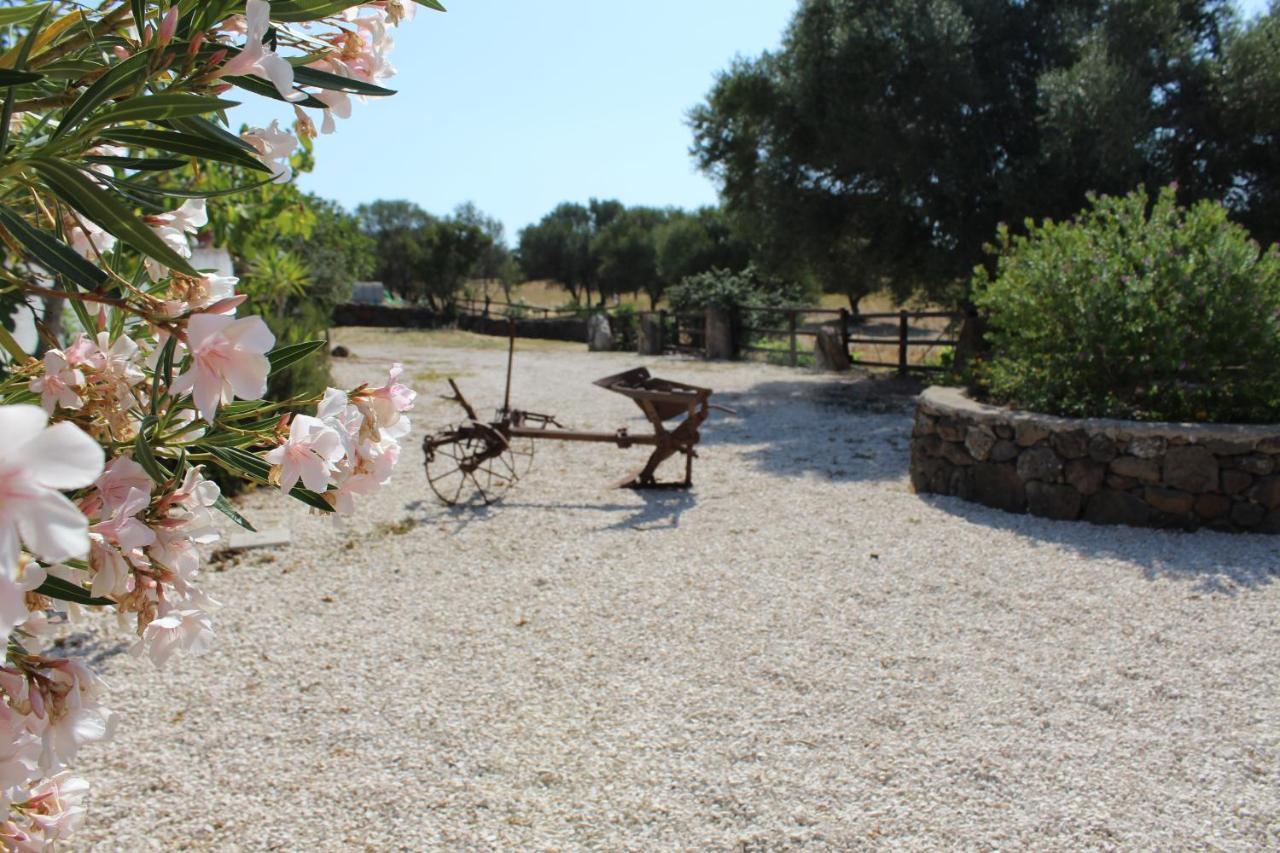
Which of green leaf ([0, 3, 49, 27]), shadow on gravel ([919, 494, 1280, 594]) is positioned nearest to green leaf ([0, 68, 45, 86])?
green leaf ([0, 3, 49, 27])

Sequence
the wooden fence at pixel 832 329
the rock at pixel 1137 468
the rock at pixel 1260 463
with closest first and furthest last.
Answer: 1. the rock at pixel 1260 463
2. the rock at pixel 1137 468
3. the wooden fence at pixel 832 329

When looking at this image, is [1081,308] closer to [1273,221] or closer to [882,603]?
[882,603]

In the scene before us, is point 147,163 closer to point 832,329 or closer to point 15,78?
point 15,78

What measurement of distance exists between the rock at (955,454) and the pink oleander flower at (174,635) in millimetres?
5868

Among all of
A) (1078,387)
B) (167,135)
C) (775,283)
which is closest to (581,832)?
(167,135)

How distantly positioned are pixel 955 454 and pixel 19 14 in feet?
20.1

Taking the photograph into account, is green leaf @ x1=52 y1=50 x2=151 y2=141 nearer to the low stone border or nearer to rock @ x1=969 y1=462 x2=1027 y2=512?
the low stone border

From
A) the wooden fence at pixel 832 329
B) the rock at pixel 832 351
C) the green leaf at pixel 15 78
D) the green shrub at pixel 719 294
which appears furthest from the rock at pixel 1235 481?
the green shrub at pixel 719 294

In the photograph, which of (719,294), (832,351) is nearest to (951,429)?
(832,351)

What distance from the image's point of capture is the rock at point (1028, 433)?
19.4ft

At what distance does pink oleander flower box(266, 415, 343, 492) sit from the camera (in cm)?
114

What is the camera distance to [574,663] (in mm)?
3936

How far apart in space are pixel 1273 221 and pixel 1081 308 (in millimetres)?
5583

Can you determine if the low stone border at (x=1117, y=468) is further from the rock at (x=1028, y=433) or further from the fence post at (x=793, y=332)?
the fence post at (x=793, y=332)
